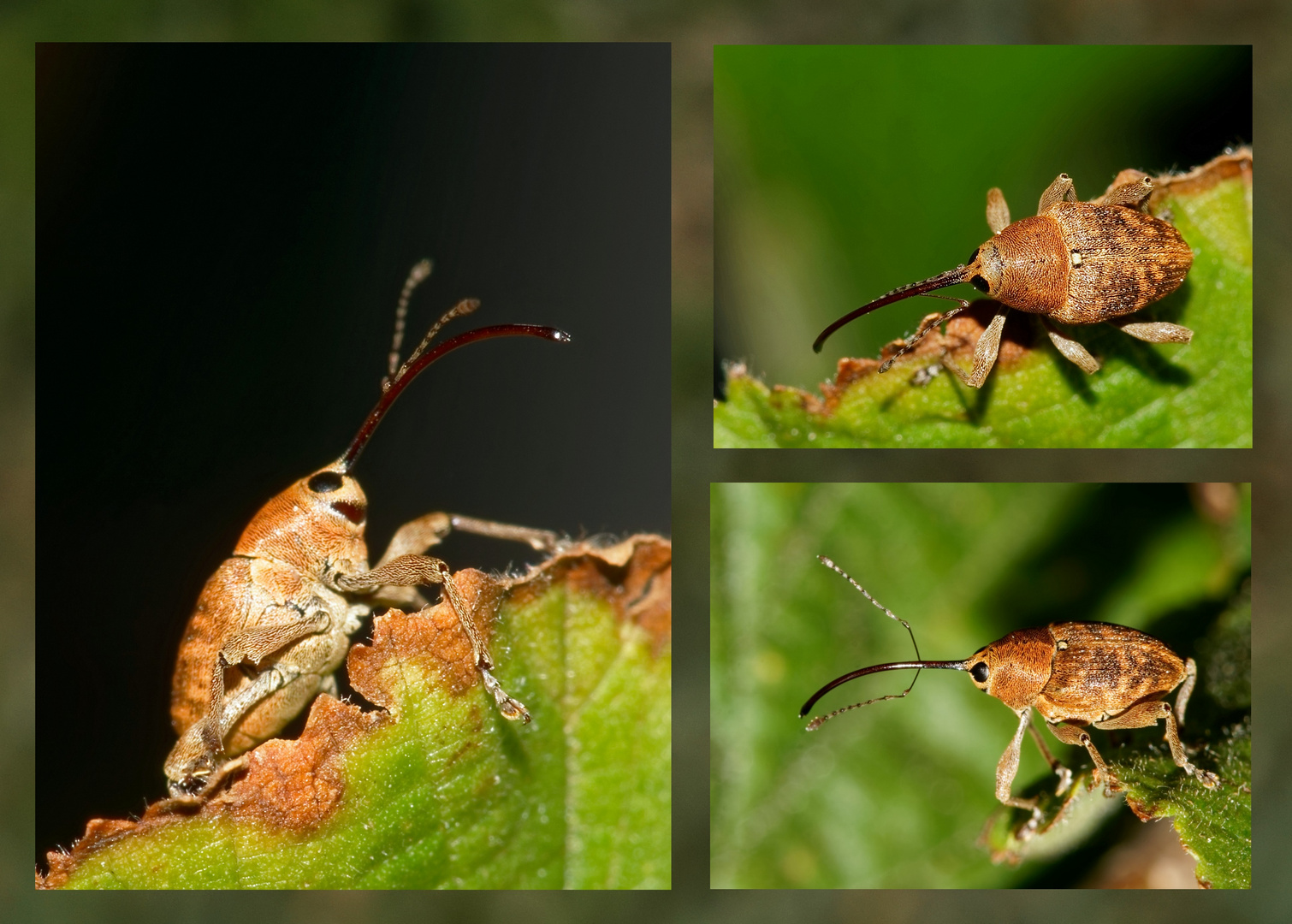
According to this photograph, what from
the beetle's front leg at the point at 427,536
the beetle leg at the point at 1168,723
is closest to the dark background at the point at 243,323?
the beetle's front leg at the point at 427,536

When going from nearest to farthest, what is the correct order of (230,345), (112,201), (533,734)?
(533,734) → (112,201) → (230,345)

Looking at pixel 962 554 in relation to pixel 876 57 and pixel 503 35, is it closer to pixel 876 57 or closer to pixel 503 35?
pixel 876 57

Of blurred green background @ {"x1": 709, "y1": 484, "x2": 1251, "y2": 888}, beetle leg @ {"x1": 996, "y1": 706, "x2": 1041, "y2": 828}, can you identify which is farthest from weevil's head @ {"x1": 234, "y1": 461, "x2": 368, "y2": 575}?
beetle leg @ {"x1": 996, "y1": 706, "x2": 1041, "y2": 828}

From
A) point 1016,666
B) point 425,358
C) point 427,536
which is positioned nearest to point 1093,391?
point 1016,666

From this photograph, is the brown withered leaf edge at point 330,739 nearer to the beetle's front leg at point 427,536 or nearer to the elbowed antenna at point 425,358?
the beetle's front leg at point 427,536

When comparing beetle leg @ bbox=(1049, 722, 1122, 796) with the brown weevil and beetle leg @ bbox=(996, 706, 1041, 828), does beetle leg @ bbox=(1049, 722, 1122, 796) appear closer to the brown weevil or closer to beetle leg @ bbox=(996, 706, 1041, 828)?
beetle leg @ bbox=(996, 706, 1041, 828)

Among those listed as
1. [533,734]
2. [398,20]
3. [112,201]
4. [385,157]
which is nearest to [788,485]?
[533,734]
